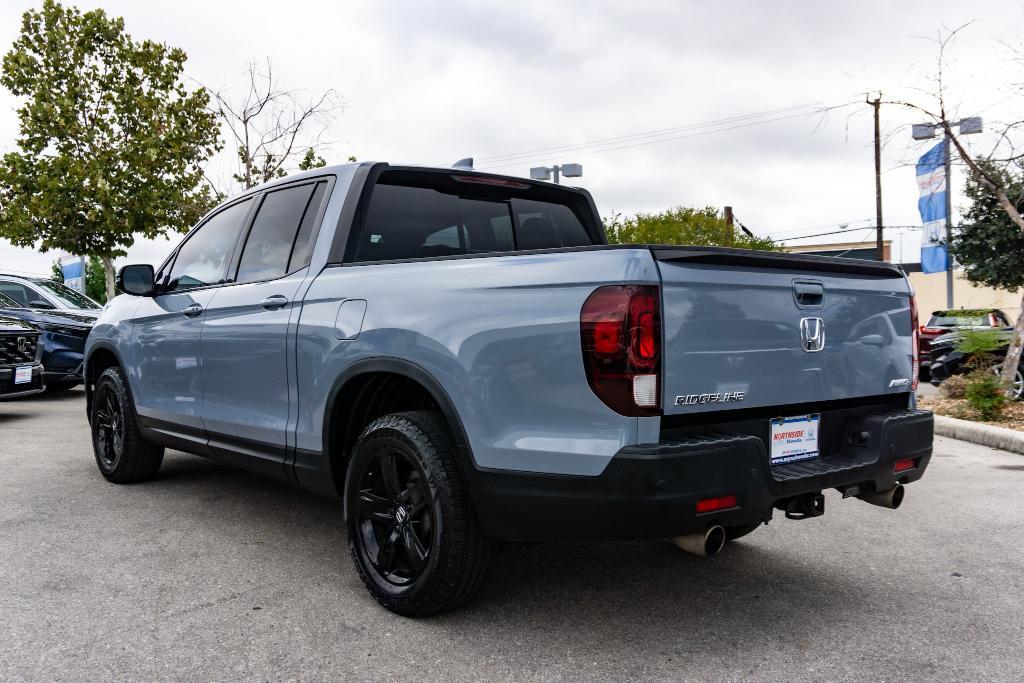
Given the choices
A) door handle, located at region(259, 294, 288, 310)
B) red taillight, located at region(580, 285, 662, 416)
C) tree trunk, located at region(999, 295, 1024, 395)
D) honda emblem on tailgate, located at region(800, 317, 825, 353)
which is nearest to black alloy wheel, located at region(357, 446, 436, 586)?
red taillight, located at region(580, 285, 662, 416)

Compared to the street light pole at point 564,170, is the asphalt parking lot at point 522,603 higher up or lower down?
lower down

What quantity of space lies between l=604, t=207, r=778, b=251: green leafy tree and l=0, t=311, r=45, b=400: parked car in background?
15707mm

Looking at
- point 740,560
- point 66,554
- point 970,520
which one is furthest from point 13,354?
point 970,520

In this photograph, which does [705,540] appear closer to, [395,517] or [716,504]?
[716,504]

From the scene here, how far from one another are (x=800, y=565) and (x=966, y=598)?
74 centimetres

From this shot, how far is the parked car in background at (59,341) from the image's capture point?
12.0 meters

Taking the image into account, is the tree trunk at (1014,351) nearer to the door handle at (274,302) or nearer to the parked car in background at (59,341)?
the door handle at (274,302)

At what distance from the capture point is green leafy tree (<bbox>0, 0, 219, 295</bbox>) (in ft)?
71.9

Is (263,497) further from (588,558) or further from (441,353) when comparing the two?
(441,353)

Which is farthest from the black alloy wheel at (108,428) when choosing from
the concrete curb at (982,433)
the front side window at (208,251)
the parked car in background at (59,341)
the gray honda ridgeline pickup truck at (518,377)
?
the concrete curb at (982,433)

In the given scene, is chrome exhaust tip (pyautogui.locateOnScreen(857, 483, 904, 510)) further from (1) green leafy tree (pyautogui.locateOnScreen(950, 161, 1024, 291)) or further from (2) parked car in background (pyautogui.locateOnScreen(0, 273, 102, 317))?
(1) green leafy tree (pyautogui.locateOnScreen(950, 161, 1024, 291))

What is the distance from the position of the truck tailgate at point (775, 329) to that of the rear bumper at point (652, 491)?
0.58 ft

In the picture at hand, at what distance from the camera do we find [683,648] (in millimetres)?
3188

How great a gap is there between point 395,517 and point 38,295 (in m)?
12.1
